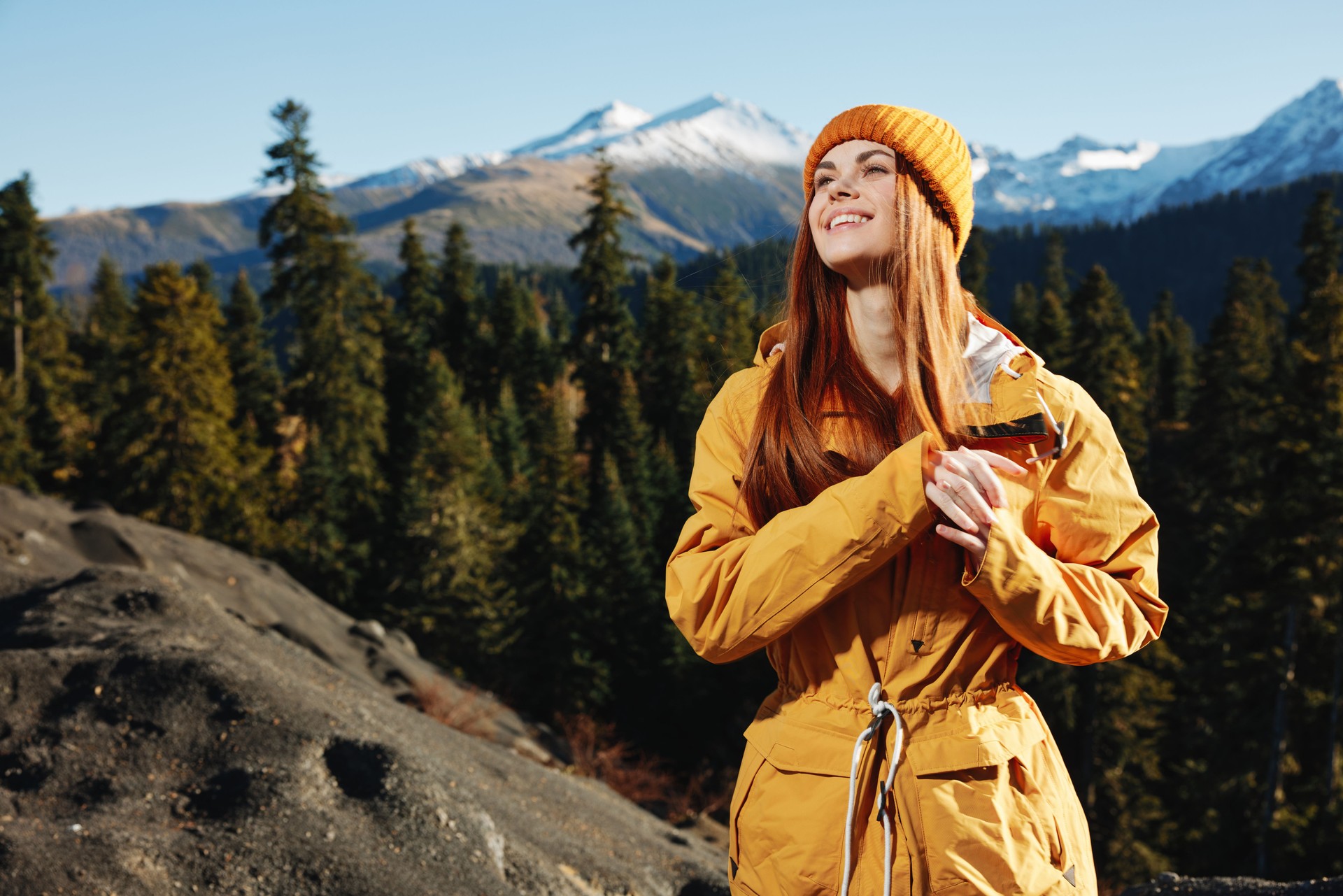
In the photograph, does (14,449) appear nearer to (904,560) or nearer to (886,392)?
(886,392)

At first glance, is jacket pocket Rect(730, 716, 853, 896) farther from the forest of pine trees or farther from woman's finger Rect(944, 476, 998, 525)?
the forest of pine trees

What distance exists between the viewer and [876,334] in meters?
2.90

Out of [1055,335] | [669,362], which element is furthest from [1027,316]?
[669,362]

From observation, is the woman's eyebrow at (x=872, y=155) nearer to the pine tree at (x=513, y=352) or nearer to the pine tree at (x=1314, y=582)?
the pine tree at (x=1314, y=582)

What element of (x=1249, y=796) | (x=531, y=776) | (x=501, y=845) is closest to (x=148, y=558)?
(x=531, y=776)

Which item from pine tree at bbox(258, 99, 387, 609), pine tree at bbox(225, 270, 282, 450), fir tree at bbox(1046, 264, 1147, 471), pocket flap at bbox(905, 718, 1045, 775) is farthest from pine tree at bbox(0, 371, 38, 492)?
pocket flap at bbox(905, 718, 1045, 775)

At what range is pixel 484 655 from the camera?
36.2 meters

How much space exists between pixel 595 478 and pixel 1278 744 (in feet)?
100

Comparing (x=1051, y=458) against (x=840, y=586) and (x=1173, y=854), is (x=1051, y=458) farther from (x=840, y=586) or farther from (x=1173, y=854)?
(x=1173, y=854)

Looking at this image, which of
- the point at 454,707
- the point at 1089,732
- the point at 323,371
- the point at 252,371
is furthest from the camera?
the point at 252,371

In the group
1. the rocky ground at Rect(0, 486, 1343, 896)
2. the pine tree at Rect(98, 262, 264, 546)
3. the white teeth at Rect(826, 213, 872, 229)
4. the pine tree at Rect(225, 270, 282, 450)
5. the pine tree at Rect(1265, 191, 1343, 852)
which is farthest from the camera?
the pine tree at Rect(225, 270, 282, 450)

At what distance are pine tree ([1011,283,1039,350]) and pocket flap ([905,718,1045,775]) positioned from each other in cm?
4632

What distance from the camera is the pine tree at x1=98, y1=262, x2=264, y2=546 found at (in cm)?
3503

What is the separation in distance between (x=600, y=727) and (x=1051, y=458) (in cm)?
3595
